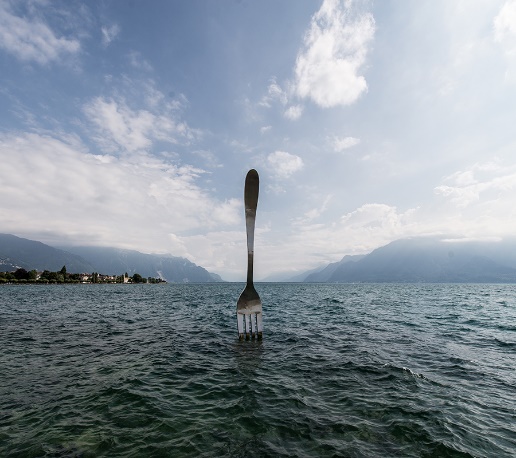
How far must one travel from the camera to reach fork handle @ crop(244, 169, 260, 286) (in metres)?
18.6

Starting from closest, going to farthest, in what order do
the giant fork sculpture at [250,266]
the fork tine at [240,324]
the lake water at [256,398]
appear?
the lake water at [256,398], the giant fork sculpture at [250,266], the fork tine at [240,324]

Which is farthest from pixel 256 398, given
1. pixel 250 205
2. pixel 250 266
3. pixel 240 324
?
pixel 250 205

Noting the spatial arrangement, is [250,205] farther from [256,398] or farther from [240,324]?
[256,398]

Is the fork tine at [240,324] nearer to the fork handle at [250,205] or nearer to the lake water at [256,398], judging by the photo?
the lake water at [256,398]

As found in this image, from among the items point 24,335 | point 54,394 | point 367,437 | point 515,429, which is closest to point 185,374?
point 54,394

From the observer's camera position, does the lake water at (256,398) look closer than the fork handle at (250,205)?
Yes

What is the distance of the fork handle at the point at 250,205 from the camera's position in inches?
731

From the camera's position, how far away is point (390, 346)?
59.6 feet

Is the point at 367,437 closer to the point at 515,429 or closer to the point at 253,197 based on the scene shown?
the point at 515,429

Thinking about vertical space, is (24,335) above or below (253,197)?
below

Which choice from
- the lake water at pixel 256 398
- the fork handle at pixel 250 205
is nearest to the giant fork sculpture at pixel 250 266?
the fork handle at pixel 250 205

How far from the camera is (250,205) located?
18.8 metres

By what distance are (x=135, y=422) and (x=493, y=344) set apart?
2236cm

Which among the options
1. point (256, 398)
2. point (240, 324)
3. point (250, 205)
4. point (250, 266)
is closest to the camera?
point (256, 398)
